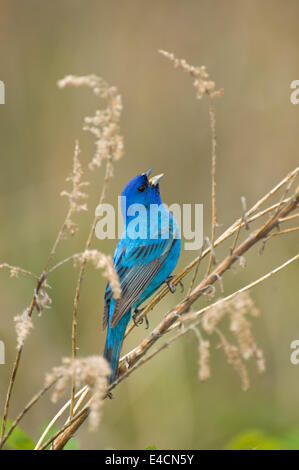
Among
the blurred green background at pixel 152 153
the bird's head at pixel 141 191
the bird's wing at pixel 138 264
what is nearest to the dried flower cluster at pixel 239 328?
the bird's wing at pixel 138 264

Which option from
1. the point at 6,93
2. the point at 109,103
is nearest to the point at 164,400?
the point at 6,93

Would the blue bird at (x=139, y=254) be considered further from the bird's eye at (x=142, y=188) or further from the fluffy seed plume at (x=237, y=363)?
the fluffy seed plume at (x=237, y=363)

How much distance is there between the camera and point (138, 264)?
3.58 m

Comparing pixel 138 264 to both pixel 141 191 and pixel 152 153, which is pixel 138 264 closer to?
pixel 141 191

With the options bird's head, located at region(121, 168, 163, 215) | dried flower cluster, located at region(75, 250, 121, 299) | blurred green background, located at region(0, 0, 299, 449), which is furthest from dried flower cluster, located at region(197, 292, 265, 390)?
blurred green background, located at region(0, 0, 299, 449)

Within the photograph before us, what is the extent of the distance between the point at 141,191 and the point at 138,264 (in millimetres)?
623

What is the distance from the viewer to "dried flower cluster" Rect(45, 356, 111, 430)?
131 centimetres

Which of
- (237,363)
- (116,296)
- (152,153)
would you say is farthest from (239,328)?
(152,153)

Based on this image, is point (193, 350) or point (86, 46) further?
point (86, 46)

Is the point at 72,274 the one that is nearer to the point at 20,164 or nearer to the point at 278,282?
the point at 20,164

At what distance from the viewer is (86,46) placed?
231 inches

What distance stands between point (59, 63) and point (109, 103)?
449cm

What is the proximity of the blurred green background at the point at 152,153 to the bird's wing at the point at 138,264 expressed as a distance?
62.1 inches

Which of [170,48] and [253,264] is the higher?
[170,48]
